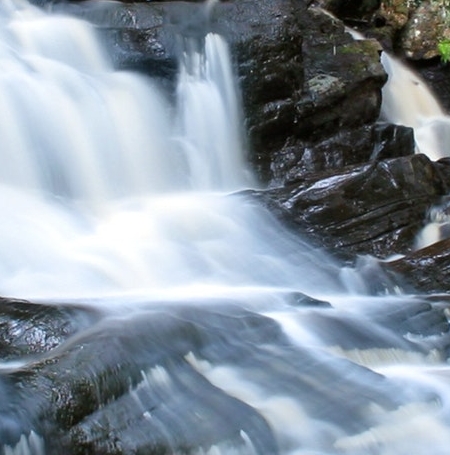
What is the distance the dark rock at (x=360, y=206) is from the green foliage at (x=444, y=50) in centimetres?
566

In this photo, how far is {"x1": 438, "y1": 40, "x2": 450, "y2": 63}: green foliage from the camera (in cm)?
1272

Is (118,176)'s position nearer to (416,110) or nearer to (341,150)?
(341,150)

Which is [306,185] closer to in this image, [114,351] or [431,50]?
[114,351]

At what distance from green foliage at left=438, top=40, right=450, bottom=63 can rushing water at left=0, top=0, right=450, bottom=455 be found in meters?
5.25

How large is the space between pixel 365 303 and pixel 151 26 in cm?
433

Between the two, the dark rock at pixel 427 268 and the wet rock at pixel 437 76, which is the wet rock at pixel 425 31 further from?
the dark rock at pixel 427 268

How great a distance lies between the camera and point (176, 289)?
5859mm

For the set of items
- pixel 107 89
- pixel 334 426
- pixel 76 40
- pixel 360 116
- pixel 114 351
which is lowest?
pixel 334 426

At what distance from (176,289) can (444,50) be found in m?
8.48

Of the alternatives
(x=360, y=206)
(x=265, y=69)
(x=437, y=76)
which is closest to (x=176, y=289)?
(x=360, y=206)

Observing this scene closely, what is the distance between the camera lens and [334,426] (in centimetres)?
394

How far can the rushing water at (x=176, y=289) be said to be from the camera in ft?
11.9

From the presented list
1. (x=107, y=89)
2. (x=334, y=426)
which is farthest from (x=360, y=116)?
(x=334, y=426)

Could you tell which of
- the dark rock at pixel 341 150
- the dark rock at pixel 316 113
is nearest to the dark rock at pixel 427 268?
the dark rock at pixel 341 150
